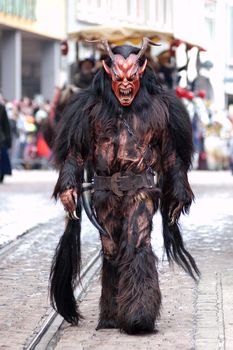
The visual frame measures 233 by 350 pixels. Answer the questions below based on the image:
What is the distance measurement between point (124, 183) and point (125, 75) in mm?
634

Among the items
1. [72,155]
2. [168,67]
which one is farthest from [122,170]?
[168,67]

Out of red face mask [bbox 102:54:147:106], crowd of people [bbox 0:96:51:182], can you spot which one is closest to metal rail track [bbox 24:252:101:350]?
red face mask [bbox 102:54:147:106]

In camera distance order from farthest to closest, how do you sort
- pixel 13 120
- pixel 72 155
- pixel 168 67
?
pixel 13 120, pixel 168 67, pixel 72 155

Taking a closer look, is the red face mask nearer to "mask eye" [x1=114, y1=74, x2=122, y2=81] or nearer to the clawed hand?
"mask eye" [x1=114, y1=74, x2=122, y2=81]

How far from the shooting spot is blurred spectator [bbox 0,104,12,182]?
26016 mm

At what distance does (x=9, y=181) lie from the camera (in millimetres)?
28656

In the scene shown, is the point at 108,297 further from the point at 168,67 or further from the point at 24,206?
the point at 168,67

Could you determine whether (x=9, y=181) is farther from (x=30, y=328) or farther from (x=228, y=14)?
(x=228, y=14)

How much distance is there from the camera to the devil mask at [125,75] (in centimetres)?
820

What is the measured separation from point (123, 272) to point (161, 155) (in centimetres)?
77

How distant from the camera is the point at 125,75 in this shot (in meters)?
8.21

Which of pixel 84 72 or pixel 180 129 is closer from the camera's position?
pixel 180 129

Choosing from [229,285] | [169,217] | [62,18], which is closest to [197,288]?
[229,285]

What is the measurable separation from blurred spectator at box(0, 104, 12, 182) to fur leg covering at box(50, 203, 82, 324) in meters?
17.2
